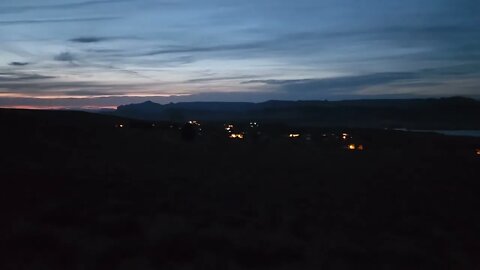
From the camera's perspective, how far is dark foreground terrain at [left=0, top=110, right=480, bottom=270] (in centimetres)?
1229

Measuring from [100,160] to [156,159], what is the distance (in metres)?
5.68

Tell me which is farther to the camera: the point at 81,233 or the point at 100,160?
the point at 100,160

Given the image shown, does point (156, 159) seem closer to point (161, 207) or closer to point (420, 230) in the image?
point (161, 207)

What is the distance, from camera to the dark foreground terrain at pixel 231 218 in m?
12.3

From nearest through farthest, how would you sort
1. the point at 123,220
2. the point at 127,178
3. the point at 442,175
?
the point at 123,220 < the point at 127,178 < the point at 442,175

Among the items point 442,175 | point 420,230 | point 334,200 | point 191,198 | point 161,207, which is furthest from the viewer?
point 442,175

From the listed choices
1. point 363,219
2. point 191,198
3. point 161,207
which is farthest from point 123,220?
point 363,219

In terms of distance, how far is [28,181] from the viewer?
21719mm

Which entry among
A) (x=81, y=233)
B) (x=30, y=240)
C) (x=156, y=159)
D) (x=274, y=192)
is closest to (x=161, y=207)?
(x=81, y=233)

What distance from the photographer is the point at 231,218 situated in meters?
17.0

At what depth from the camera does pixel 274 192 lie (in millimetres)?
24516

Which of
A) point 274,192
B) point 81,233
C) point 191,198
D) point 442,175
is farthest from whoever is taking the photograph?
point 442,175

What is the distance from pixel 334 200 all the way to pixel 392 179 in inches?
396

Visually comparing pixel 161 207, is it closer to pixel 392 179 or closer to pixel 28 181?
pixel 28 181
